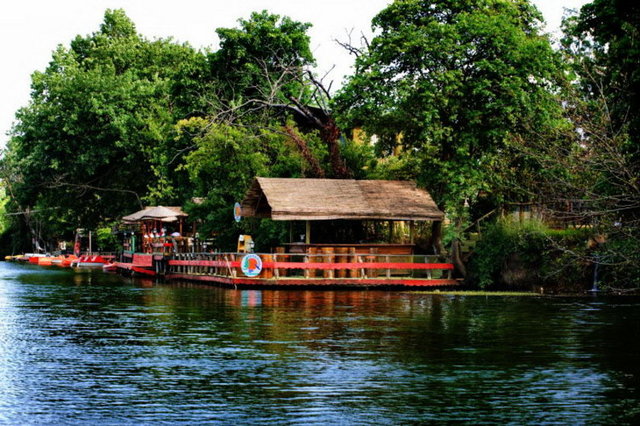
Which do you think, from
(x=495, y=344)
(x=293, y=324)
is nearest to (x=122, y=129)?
(x=293, y=324)

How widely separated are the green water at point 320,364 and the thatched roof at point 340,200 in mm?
10657

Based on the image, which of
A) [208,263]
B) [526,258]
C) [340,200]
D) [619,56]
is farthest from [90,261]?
[619,56]

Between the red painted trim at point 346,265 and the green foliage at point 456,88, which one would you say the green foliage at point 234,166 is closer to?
the red painted trim at point 346,265

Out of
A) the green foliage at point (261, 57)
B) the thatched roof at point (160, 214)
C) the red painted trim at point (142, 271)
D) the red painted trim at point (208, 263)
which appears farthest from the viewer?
the red painted trim at point (142, 271)

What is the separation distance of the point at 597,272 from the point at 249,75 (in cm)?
2198

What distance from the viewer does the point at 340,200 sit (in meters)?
40.5

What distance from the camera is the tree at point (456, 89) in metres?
38.1

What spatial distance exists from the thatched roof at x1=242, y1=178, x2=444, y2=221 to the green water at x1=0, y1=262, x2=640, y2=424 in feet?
35.0

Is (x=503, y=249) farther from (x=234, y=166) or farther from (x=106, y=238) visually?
(x=106, y=238)

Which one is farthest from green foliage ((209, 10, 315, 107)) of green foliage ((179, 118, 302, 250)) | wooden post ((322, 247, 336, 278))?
wooden post ((322, 247, 336, 278))

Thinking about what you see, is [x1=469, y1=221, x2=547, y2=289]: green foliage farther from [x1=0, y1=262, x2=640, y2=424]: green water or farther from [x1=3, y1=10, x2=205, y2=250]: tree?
[x1=3, y1=10, x2=205, y2=250]: tree

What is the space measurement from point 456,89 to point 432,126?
177 cm

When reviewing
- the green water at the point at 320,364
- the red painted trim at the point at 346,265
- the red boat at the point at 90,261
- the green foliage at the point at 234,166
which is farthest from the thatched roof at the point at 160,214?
the green water at the point at 320,364

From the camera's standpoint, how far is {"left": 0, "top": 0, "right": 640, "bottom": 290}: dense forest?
2705 centimetres
